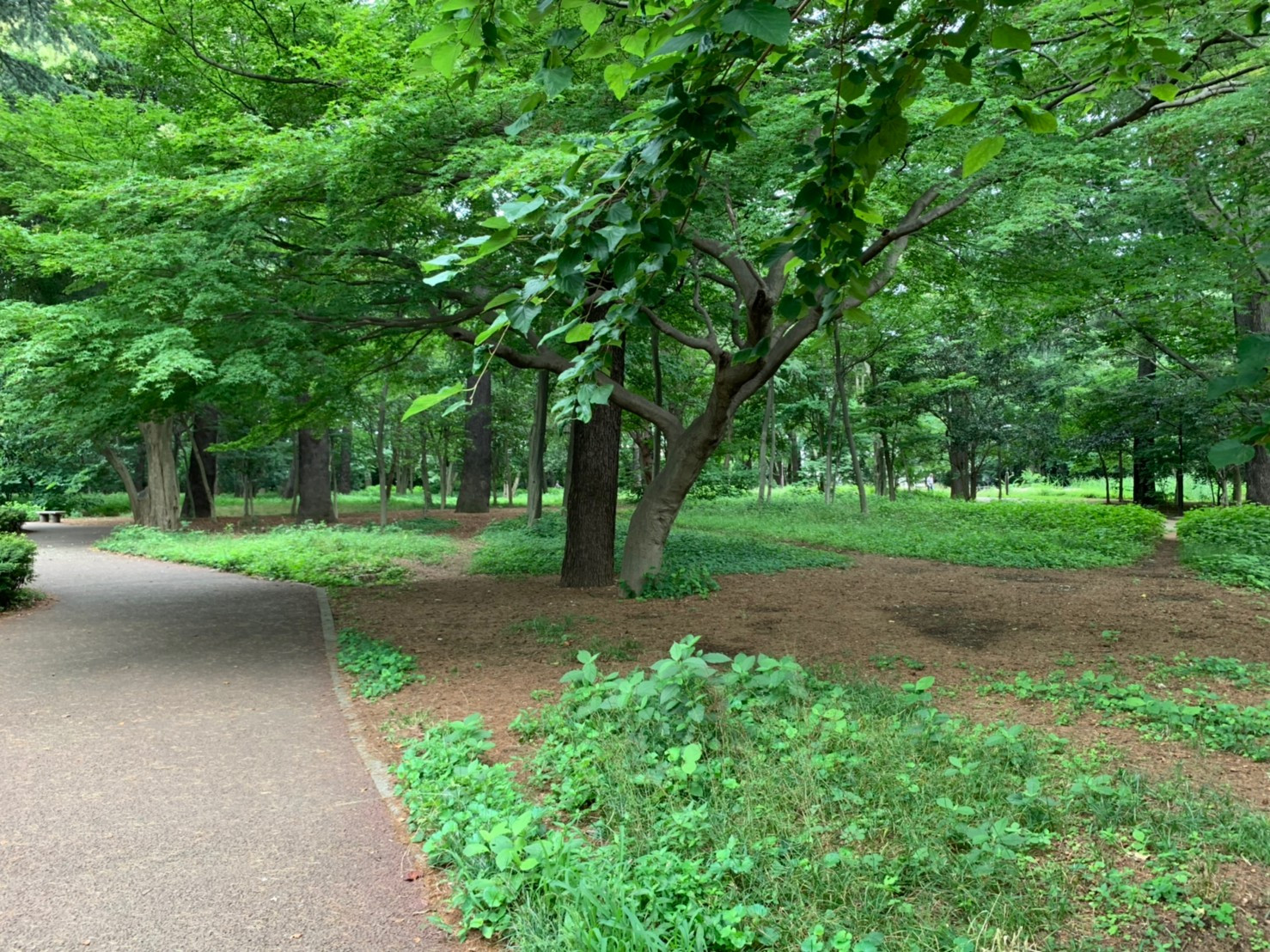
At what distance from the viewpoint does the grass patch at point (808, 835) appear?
2451mm

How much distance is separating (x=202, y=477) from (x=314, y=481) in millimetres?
4804

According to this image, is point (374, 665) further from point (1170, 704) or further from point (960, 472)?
point (960, 472)

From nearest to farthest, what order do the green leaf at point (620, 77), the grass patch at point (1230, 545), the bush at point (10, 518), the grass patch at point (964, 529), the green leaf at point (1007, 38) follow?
the green leaf at point (1007, 38)
the green leaf at point (620, 77)
the grass patch at point (1230, 545)
the grass patch at point (964, 529)
the bush at point (10, 518)

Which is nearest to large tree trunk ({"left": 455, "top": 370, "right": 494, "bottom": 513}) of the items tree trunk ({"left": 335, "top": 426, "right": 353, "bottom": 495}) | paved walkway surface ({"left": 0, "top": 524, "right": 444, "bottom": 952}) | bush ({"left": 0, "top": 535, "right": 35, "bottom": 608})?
tree trunk ({"left": 335, "top": 426, "right": 353, "bottom": 495})

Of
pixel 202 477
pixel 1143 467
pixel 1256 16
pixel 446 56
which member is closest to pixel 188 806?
pixel 446 56

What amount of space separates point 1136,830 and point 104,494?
35.9m

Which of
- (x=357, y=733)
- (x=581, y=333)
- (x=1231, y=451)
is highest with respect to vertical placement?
(x=581, y=333)

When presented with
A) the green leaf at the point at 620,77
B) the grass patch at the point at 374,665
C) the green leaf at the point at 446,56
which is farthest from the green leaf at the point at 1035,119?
the grass patch at the point at 374,665

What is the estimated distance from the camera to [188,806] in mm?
3828

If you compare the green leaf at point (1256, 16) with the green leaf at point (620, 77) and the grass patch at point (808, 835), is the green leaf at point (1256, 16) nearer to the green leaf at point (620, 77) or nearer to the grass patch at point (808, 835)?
the green leaf at point (620, 77)

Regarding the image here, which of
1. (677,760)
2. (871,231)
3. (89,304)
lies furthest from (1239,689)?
(89,304)

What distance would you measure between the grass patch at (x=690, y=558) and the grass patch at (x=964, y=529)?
1740 millimetres

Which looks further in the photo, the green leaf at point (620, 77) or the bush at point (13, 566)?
the bush at point (13, 566)

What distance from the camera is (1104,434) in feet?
73.0
